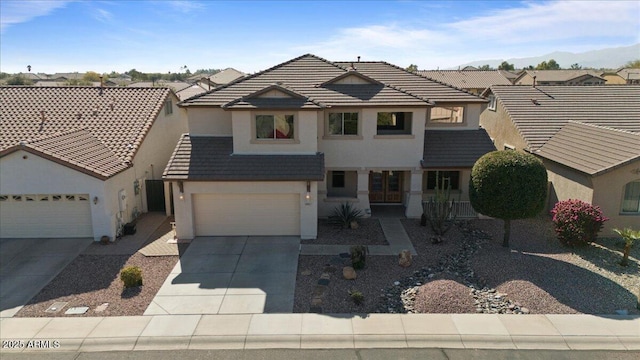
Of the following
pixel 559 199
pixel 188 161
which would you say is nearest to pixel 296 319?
pixel 188 161

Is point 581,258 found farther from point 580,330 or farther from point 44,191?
point 44,191

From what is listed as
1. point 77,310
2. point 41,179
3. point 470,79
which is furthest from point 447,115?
point 470,79

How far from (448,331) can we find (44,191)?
16.3 m

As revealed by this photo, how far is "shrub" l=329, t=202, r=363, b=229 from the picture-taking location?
18.9m

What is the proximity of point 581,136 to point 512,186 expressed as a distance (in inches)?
327

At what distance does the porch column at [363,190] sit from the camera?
788 inches

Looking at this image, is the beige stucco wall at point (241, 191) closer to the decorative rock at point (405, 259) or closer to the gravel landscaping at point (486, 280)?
the gravel landscaping at point (486, 280)

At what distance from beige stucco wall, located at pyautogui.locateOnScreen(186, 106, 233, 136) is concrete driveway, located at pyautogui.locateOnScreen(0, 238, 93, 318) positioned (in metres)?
6.61

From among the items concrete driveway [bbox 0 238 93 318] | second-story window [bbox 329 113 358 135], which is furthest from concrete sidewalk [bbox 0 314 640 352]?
second-story window [bbox 329 113 358 135]

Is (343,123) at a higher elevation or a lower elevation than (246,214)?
higher

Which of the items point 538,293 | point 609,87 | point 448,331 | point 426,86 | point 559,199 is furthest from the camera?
point 609,87

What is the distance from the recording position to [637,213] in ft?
57.4

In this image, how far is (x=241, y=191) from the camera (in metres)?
17.3

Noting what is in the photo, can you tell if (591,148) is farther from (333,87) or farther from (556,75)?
(556,75)
